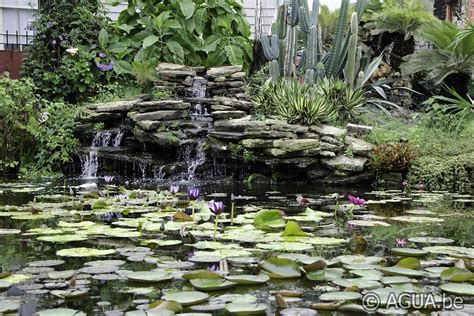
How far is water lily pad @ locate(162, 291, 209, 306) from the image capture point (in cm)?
229

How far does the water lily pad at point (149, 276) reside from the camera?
8.70 ft

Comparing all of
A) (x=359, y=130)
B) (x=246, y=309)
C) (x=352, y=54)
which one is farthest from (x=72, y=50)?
(x=246, y=309)

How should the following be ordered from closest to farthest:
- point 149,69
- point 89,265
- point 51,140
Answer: point 89,265 → point 51,140 → point 149,69

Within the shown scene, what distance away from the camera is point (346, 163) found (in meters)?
7.84

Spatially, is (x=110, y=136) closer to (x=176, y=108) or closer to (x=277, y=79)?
(x=176, y=108)

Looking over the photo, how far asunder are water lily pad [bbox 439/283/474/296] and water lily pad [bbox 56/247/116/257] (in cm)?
171

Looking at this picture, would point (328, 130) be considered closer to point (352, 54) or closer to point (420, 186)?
point (420, 186)

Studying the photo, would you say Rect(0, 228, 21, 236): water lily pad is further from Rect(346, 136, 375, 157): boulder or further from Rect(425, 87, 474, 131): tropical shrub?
Rect(425, 87, 474, 131): tropical shrub

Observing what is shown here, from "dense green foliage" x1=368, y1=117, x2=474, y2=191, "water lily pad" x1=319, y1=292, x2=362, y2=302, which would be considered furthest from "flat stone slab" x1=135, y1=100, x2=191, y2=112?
"water lily pad" x1=319, y1=292, x2=362, y2=302

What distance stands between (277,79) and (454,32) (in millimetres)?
3348

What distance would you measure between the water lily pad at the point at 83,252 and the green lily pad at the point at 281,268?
92 cm

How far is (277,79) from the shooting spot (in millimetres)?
10320

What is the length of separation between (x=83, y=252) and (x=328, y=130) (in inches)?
227

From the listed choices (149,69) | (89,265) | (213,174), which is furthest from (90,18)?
(89,265)
